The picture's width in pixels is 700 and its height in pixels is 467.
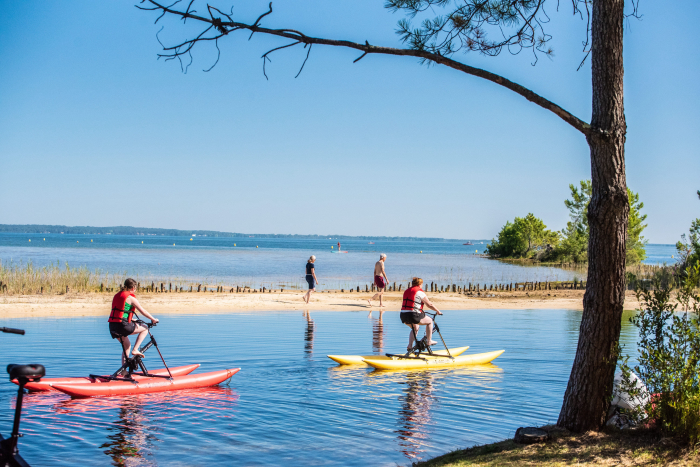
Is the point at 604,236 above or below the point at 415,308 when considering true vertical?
above

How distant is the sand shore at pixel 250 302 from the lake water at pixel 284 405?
5398 millimetres

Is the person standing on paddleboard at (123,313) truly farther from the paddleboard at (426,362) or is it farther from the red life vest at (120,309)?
the paddleboard at (426,362)

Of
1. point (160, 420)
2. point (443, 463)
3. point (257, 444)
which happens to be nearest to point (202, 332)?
point (160, 420)

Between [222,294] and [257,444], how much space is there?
21.1 meters

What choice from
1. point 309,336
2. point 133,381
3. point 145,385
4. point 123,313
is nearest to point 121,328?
point 123,313

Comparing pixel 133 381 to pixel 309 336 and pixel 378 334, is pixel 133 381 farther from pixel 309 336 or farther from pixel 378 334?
pixel 378 334

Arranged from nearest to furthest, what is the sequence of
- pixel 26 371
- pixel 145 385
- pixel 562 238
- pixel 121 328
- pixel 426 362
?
pixel 26 371
pixel 121 328
pixel 145 385
pixel 426 362
pixel 562 238

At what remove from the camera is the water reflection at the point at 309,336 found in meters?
14.5

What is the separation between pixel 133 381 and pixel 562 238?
7171 centimetres

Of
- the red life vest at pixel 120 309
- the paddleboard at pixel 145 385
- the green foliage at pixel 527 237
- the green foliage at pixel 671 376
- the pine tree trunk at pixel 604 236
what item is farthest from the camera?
the green foliage at pixel 527 237

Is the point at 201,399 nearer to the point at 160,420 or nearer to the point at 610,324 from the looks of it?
the point at 160,420

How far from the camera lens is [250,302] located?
25.6 metres

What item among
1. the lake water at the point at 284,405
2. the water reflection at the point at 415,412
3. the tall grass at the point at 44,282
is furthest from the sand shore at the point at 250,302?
the water reflection at the point at 415,412

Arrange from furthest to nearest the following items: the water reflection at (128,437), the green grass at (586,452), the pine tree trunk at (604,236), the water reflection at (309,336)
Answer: the water reflection at (309,336), the water reflection at (128,437), the pine tree trunk at (604,236), the green grass at (586,452)
